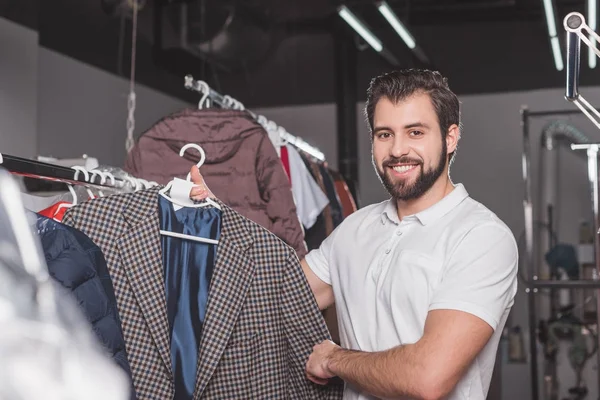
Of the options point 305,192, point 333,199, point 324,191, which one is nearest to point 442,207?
point 305,192

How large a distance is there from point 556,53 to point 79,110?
3.38 meters

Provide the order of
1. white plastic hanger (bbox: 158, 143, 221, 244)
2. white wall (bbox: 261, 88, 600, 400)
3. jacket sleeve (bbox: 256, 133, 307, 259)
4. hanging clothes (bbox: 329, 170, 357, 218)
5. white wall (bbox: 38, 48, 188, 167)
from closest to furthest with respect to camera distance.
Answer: white plastic hanger (bbox: 158, 143, 221, 244)
jacket sleeve (bbox: 256, 133, 307, 259)
white wall (bbox: 38, 48, 188, 167)
hanging clothes (bbox: 329, 170, 357, 218)
white wall (bbox: 261, 88, 600, 400)

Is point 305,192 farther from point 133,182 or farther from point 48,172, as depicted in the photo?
point 48,172

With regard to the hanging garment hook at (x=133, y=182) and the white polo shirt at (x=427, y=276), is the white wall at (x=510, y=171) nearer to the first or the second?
the hanging garment hook at (x=133, y=182)

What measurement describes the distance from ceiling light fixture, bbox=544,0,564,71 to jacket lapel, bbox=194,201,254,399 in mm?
3236

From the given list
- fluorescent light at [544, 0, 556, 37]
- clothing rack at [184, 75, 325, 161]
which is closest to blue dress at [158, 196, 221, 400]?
clothing rack at [184, 75, 325, 161]

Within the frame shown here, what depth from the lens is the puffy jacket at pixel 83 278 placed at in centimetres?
159

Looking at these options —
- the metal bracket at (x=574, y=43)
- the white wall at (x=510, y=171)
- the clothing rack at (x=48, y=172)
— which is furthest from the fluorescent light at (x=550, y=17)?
the clothing rack at (x=48, y=172)

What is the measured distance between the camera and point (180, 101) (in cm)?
427

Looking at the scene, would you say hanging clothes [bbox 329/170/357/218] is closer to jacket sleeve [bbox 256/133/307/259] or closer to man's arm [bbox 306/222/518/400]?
jacket sleeve [bbox 256/133/307/259]

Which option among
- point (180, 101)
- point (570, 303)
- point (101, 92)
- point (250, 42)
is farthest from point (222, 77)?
point (570, 303)

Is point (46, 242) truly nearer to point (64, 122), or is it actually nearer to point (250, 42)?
point (64, 122)

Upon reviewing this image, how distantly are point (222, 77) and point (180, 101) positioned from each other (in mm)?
757

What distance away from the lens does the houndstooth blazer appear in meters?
1.94
